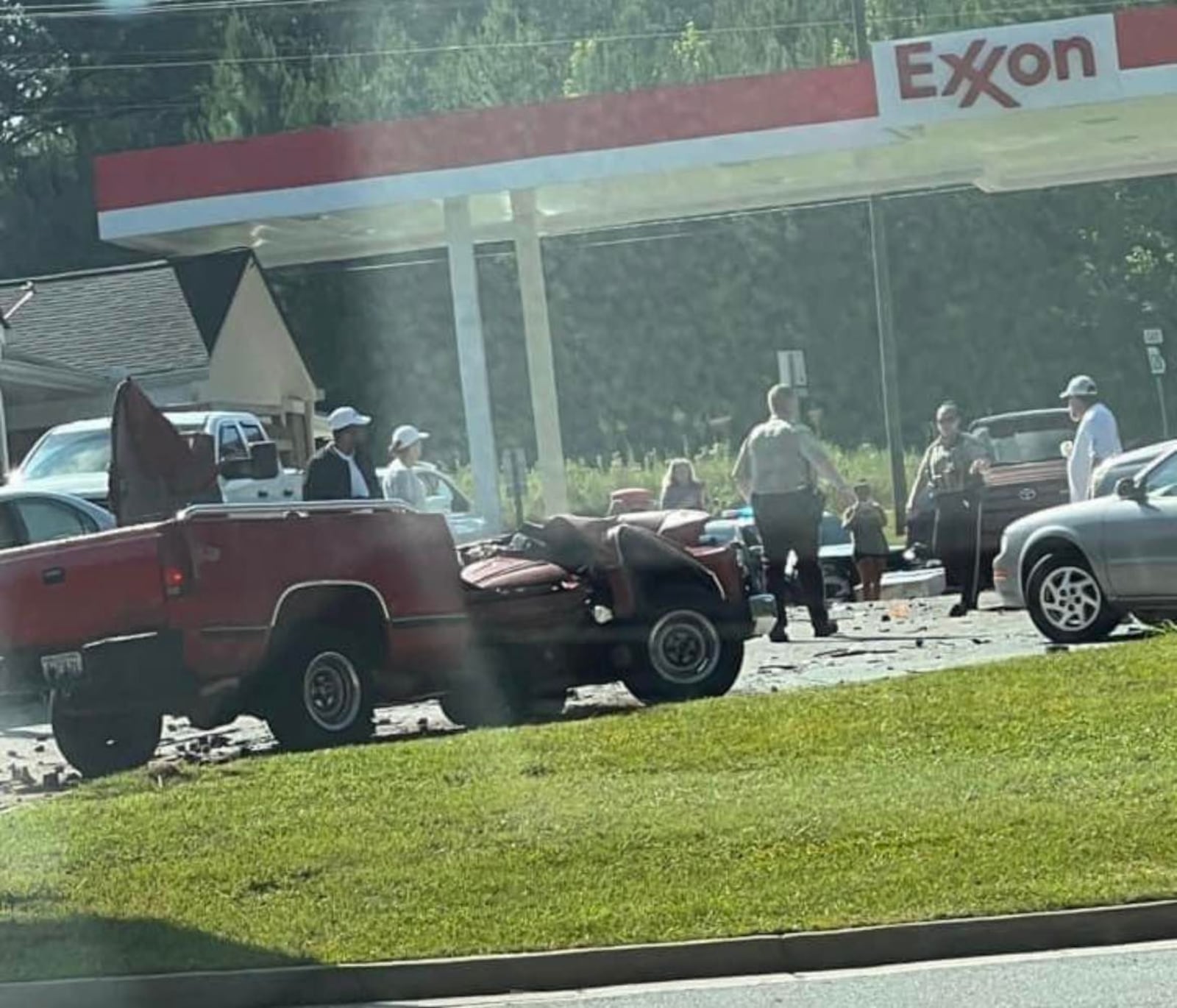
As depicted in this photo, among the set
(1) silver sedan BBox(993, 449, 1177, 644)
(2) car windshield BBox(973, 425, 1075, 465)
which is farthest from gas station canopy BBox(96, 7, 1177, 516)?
(1) silver sedan BBox(993, 449, 1177, 644)

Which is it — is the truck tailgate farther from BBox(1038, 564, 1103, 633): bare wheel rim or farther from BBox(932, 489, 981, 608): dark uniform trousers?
BBox(932, 489, 981, 608): dark uniform trousers

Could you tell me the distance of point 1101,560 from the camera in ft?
52.2

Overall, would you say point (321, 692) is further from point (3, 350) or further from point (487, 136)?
point (3, 350)

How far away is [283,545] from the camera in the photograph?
45.0 feet

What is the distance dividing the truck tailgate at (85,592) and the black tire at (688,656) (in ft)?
10.5

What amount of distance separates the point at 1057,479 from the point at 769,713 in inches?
422

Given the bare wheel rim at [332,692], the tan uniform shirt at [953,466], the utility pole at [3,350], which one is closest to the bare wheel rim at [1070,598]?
the tan uniform shirt at [953,466]

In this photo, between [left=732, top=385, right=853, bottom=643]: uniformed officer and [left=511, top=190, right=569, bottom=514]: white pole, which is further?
[left=511, top=190, right=569, bottom=514]: white pole

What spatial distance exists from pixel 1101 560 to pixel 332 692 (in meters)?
5.35

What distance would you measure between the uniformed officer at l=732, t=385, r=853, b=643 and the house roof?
673 inches

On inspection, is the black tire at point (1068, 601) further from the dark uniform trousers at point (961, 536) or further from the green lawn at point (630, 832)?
the dark uniform trousers at point (961, 536)

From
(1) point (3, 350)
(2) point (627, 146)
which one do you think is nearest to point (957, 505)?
(2) point (627, 146)

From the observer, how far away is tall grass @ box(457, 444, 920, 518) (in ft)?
148

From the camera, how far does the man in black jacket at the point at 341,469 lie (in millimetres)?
15820
